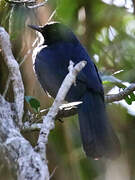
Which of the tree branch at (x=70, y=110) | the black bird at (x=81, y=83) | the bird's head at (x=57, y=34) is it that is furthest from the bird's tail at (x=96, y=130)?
the bird's head at (x=57, y=34)

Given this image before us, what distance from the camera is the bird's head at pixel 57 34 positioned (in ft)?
17.0

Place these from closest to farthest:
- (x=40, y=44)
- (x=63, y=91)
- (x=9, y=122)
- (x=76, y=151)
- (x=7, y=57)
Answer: (x=63, y=91) < (x=9, y=122) < (x=7, y=57) < (x=76, y=151) < (x=40, y=44)

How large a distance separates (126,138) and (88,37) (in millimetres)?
1016

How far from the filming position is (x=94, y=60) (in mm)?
5145

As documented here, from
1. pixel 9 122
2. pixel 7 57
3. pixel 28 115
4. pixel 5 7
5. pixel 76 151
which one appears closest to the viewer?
pixel 9 122

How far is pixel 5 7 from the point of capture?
14.7ft

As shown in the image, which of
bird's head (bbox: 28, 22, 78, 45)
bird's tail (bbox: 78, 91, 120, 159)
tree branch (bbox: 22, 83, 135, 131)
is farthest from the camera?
bird's head (bbox: 28, 22, 78, 45)

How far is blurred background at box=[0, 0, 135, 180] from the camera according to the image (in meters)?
4.23

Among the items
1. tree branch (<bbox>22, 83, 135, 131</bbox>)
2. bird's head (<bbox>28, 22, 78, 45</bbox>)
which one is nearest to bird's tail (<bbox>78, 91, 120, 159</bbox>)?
tree branch (<bbox>22, 83, 135, 131</bbox>)

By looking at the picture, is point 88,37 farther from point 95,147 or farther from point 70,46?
point 95,147

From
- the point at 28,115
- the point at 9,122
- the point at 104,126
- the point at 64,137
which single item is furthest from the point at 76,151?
the point at 9,122

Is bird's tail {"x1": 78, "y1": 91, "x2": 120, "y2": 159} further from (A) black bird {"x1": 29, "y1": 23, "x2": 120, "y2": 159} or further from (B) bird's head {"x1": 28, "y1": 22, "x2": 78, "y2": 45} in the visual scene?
(B) bird's head {"x1": 28, "y1": 22, "x2": 78, "y2": 45}

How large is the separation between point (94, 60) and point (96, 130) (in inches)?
48.8

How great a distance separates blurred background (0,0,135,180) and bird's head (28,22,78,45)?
10cm
